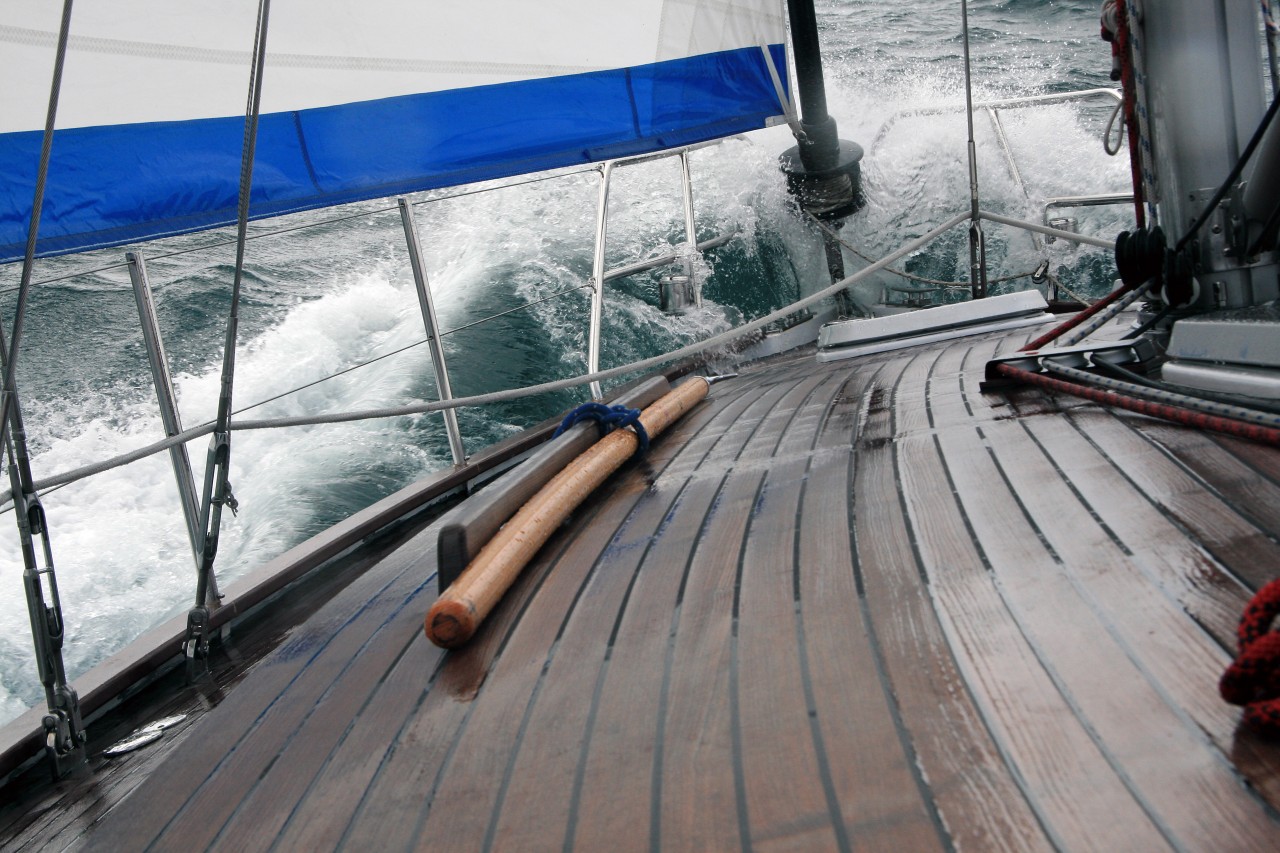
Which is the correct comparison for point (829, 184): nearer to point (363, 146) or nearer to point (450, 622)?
point (363, 146)

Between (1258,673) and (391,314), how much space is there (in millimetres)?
5300

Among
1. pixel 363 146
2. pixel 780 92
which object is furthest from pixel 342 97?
pixel 780 92

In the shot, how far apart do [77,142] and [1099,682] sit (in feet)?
7.09

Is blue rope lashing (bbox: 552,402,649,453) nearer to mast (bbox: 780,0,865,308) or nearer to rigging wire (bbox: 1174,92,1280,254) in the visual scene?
rigging wire (bbox: 1174,92,1280,254)

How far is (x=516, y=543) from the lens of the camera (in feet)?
5.09

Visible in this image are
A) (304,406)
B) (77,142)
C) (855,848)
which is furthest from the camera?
(304,406)

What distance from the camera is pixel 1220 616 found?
1032 millimetres

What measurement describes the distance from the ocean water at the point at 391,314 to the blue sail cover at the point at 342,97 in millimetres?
512

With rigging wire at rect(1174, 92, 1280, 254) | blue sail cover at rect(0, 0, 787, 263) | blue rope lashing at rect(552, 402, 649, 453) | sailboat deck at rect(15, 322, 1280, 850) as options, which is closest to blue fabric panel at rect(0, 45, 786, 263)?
blue sail cover at rect(0, 0, 787, 263)

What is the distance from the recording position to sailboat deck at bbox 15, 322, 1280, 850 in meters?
0.85

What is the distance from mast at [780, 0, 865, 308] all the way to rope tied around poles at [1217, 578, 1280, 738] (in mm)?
3649

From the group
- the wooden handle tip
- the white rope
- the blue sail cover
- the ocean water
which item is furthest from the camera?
the ocean water

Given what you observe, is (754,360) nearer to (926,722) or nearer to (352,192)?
(352,192)

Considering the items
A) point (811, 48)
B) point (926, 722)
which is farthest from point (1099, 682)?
point (811, 48)
